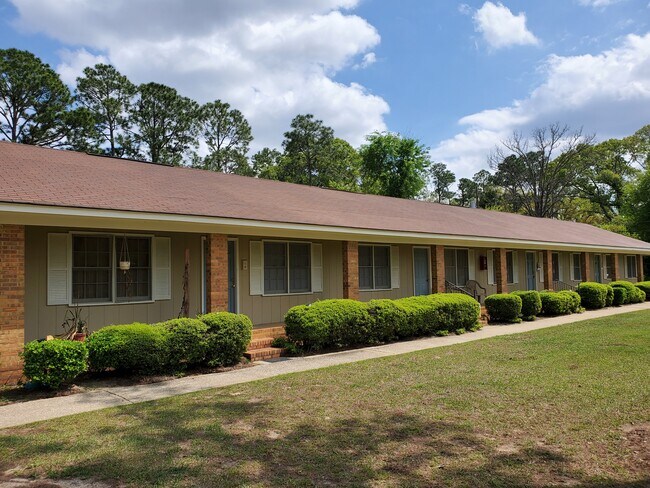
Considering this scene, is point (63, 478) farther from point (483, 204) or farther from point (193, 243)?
point (483, 204)

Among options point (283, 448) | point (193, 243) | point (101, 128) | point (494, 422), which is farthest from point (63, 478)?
point (101, 128)

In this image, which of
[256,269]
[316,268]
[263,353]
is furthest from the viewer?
[316,268]

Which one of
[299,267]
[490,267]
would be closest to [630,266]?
[490,267]

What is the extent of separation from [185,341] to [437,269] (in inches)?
366

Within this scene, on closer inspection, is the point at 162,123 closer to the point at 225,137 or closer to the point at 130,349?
the point at 225,137

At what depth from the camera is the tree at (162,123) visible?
1403 inches

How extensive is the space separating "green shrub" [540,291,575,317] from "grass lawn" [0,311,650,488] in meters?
9.93

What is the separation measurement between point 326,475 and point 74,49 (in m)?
17.7

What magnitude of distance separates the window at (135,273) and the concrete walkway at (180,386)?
294 cm

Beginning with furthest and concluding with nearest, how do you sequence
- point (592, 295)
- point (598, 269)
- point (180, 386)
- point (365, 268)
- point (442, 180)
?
point (442, 180) < point (598, 269) < point (592, 295) < point (365, 268) < point (180, 386)

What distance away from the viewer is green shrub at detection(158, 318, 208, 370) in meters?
8.50

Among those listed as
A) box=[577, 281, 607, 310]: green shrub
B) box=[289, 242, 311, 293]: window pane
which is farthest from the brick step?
box=[577, 281, 607, 310]: green shrub

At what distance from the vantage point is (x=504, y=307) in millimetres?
16109

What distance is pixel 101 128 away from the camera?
33562mm
